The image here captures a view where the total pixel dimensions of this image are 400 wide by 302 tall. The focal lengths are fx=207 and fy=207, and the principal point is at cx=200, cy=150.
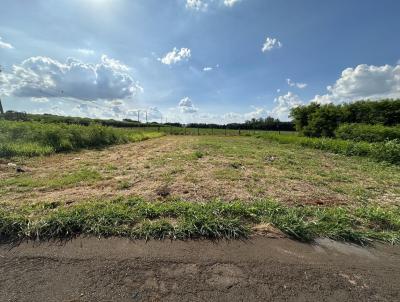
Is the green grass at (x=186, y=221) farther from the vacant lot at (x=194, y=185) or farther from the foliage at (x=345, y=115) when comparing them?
the foliage at (x=345, y=115)

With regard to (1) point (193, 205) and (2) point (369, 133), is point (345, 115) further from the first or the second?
(1) point (193, 205)

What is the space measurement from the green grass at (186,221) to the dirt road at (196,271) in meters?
0.18

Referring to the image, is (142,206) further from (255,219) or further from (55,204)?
(255,219)

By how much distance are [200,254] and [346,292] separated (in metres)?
1.32

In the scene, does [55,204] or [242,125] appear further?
[242,125]

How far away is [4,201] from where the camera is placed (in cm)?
342

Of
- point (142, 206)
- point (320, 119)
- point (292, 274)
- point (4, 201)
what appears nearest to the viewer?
point (292, 274)

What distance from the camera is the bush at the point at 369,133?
41.1 ft

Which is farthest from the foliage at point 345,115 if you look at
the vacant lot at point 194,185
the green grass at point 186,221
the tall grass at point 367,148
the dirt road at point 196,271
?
the dirt road at point 196,271

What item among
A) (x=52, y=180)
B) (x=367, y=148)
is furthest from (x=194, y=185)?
(x=367, y=148)

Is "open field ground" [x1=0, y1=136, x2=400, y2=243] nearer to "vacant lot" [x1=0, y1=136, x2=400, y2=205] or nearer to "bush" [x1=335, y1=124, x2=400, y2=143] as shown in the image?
"vacant lot" [x1=0, y1=136, x2=400, y2=205]

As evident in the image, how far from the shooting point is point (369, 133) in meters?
13.7

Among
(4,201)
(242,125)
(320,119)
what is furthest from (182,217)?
(242,125)

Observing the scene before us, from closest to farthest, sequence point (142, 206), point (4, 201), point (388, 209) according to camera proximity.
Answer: point (142, 206), point (4, 201), point (388, 209)
